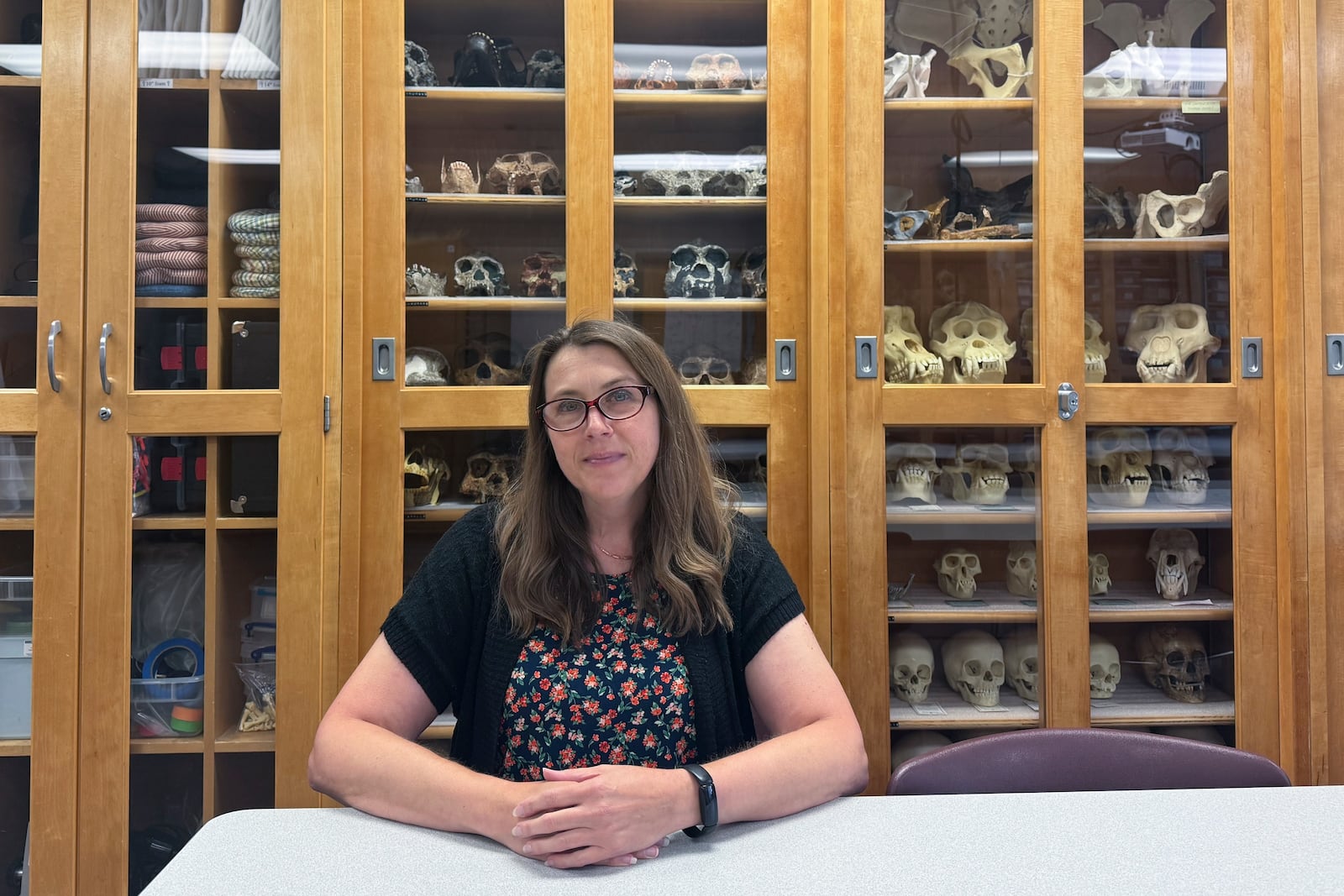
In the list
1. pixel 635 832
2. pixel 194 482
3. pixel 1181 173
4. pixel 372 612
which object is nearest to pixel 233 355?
pixel 194 482

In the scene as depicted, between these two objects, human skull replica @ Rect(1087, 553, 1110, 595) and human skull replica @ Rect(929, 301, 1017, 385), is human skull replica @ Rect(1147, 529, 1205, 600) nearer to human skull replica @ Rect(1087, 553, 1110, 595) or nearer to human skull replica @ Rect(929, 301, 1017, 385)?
human skull replica @ Rect(1087, 553, 1110, 595)

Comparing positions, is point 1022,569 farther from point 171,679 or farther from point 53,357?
point 53,357

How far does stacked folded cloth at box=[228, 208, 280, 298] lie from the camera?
2.03 m

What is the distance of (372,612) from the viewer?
2.06 metres

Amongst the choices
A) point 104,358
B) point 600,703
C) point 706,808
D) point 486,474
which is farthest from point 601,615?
point 104,358

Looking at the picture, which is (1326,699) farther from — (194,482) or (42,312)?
(42,312)

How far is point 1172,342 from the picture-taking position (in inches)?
86.4

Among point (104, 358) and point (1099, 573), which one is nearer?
point (104, 358)

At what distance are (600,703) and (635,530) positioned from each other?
0.89 feet

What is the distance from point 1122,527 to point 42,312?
2448mm

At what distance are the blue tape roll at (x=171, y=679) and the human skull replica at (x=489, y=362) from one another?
83cm

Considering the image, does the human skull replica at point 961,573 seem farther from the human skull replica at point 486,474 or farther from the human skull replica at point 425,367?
the human skull replica at point 425,367

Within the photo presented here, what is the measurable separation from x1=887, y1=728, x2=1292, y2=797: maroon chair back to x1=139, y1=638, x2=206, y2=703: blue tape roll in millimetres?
1570

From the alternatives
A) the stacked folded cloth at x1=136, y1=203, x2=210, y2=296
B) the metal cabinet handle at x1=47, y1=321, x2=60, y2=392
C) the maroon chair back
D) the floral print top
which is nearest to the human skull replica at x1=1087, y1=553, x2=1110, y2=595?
the maroon chair back
